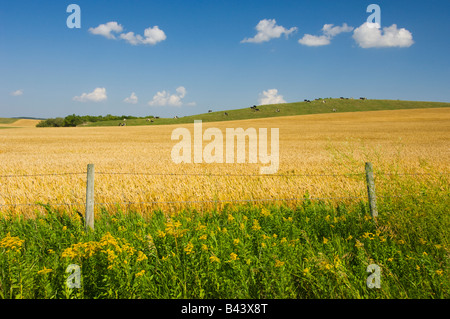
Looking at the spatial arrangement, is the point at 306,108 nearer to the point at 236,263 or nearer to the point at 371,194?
the point at 371,194

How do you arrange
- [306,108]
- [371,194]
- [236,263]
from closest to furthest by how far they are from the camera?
[236,263] < [371,194] < [306,108]

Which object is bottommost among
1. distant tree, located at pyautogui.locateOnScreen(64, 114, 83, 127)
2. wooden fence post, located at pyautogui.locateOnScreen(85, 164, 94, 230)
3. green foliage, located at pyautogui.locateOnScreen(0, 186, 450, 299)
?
green foliage, located at pyautogui.locateOnScreen(0, 186, 450, 299)

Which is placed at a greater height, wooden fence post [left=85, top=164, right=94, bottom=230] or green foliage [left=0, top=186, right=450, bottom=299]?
wooden fence post [left=85, top=164, right=94, bottom=230]

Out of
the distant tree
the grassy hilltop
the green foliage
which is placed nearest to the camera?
the green foliage

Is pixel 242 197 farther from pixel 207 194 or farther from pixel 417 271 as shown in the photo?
pixel 417 271

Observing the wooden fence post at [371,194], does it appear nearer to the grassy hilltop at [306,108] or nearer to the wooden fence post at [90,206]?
the wooden fence post at [90,206]

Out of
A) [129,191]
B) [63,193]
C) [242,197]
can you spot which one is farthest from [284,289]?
[63,193]
